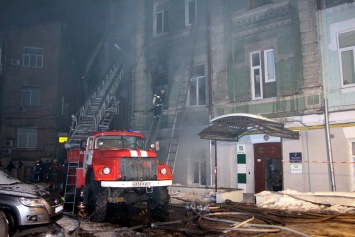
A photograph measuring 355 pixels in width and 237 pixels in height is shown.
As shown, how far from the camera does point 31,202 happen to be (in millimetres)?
6312

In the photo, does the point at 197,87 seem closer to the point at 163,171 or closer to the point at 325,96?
the point at 325,96

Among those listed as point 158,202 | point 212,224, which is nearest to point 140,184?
point 158,202

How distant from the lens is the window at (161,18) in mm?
16312

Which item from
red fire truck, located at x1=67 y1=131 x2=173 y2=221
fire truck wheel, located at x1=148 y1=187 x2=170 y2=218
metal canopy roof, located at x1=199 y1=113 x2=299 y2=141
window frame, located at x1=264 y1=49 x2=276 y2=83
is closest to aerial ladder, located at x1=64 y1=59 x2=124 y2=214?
red fire truck, located at x1=67 y1=131 x2=173 y2=221

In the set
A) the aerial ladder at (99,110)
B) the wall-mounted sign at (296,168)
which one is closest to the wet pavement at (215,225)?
the wall-mounted sign at (296,168)

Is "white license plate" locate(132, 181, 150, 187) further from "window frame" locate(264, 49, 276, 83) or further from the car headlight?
"window frame" locate(264, 49, 276, 83)

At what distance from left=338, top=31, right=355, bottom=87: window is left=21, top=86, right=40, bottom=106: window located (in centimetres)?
2029

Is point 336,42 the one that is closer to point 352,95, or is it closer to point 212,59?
point 352,95

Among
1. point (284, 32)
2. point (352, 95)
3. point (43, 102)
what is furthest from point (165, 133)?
point (43, 102)

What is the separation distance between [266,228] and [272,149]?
18.9 ft

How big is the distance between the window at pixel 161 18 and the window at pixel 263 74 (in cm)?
548

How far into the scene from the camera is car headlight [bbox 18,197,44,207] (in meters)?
6.23

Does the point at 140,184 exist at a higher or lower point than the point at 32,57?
lower

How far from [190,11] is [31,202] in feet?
38.9
